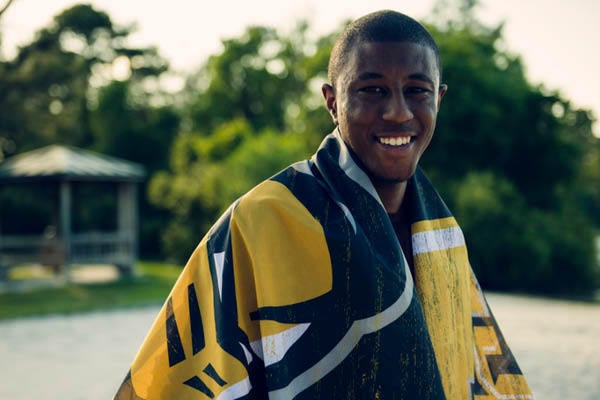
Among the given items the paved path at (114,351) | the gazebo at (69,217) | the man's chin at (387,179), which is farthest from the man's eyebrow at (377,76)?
the gazebo at (69,217)

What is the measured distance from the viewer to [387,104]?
1669mm

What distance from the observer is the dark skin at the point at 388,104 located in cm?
166

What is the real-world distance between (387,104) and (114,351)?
7.75 m

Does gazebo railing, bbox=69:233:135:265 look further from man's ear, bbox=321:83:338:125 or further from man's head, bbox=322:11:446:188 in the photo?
man's head, bbox=322:11:446:188

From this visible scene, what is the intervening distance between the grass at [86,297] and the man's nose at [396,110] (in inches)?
432

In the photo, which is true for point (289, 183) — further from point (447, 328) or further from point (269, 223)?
point (447, 328)

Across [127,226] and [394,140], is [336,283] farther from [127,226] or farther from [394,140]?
[127,226]

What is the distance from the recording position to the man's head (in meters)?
1.67

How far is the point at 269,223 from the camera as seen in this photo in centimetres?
156

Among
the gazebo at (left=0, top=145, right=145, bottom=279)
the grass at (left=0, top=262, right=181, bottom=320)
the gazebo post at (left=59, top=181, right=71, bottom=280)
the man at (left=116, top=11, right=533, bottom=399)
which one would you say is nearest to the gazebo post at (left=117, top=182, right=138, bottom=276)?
the gazebo at (left=0, top=145, right=145, bottom=279)

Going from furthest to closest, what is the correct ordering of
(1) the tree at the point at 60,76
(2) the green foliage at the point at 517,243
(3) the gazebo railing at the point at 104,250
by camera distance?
(1) the tree at the point at 60,76 < (2) the green foliage at the point at 517,243 < (3) the gazebo railing at the point at 104,250

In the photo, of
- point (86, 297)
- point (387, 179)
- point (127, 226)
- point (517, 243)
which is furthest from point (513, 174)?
point (387, 179)

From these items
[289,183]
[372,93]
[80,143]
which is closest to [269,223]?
[289,183]

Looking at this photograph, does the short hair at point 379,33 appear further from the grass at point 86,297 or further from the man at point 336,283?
the grass at point 86,297
